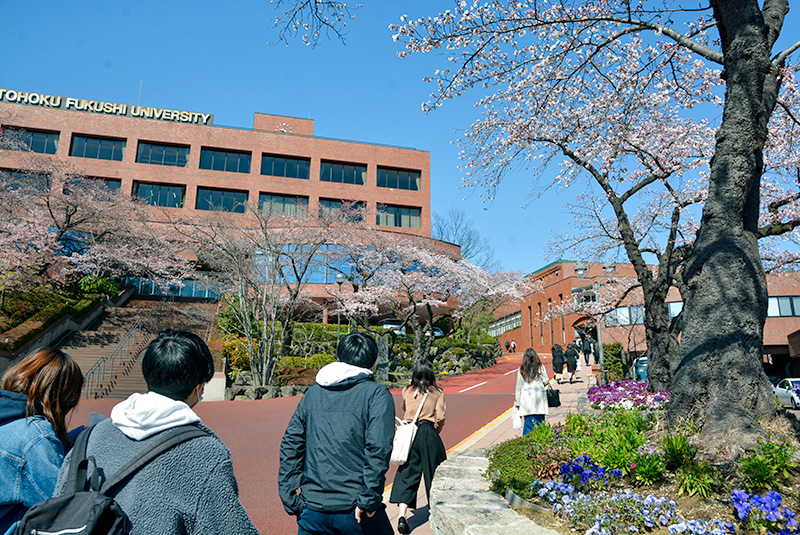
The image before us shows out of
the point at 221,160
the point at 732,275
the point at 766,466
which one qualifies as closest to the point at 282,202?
the point at 221,160

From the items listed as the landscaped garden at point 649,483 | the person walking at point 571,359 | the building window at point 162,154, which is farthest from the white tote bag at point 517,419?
the building window at point 162,154

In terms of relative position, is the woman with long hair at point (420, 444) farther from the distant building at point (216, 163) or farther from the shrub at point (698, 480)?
the distant building at point (216, 163)

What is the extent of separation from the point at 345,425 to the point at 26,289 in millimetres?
26500

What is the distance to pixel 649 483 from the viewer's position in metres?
4.27

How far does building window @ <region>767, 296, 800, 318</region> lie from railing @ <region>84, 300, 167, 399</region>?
42582mm

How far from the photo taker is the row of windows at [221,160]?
3650cm

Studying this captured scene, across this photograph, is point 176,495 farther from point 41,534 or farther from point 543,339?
point 543,339

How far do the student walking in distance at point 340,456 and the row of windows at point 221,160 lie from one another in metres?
36.9

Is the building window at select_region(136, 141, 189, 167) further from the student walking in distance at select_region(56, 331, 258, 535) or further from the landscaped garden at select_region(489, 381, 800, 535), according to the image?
the student walking in distance at select_region(56, 331, 258, 535)

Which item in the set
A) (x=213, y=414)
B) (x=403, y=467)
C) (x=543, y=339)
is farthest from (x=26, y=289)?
(x=543, y=339)

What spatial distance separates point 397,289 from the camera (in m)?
28.8

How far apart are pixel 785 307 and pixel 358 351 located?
46527 mm

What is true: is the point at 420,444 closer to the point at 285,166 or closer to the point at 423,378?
the point at 423,378

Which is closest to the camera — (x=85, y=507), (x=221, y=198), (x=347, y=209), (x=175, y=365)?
(x=85, y=507)
